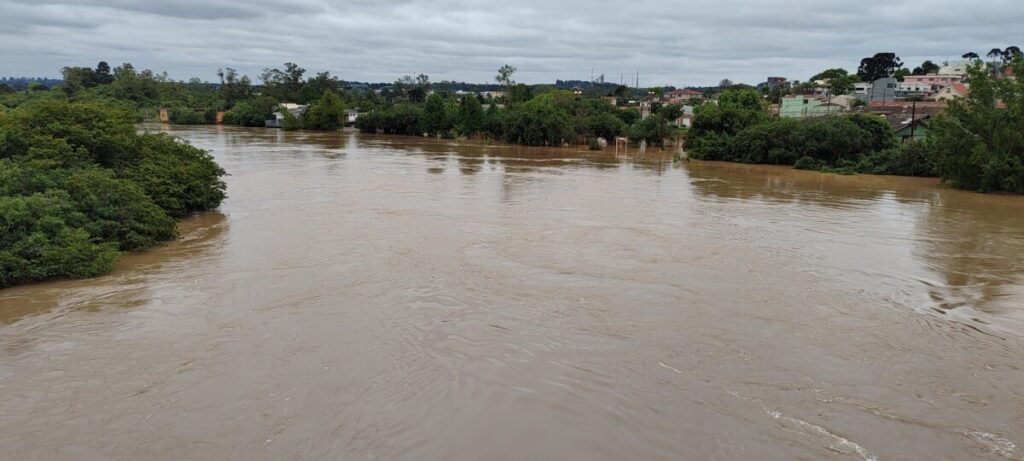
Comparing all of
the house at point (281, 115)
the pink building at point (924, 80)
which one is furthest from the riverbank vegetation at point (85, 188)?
the pink building at point (924, 80)

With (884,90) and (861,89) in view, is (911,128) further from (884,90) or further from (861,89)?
(861,89)

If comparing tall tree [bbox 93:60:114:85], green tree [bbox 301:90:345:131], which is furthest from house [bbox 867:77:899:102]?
tall tree [bbox 93:60:114:85]

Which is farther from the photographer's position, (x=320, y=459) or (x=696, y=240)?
(x=696, y=240)

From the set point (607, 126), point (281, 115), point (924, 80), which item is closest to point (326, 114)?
point (281, 115)

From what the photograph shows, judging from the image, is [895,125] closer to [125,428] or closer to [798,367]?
[798,367]

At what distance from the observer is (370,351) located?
758cm

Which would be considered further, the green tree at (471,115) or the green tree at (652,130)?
the green tree at (471,115)

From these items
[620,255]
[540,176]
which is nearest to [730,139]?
[540,176]

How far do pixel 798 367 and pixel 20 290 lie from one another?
1045 cm

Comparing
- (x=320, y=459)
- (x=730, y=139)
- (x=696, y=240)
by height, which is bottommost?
(x=320, y=459)

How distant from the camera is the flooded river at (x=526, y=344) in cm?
578

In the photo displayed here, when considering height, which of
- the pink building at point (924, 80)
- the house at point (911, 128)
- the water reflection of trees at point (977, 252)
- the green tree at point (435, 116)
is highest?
the pink building at point (924, 80)

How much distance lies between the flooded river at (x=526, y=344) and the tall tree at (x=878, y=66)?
69030 mm

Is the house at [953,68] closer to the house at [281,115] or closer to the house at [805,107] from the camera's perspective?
the house at [805,107]
